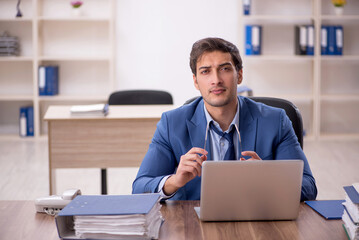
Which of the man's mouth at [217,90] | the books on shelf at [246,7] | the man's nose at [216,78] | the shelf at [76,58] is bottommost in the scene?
the man's mouth at [217,90]

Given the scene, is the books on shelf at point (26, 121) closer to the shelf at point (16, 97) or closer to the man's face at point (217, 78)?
the shelf at point (16, 97)

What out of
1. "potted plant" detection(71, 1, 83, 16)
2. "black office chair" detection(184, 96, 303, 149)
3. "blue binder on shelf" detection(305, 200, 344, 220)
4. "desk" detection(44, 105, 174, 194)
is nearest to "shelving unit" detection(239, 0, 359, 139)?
"potted plant" detection(71, 1, 83, 16)

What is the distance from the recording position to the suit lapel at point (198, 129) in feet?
6.66

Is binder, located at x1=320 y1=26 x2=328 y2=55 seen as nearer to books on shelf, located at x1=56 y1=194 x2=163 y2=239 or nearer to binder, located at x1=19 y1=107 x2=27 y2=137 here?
binder, located at x1=19 y1=107 x2=27 y2=137

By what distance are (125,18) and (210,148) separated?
4390 mm

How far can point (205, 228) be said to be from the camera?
153 centimetres

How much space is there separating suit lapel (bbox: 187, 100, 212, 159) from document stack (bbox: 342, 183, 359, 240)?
64 cm

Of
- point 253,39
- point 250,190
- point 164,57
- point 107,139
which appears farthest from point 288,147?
point 164,57

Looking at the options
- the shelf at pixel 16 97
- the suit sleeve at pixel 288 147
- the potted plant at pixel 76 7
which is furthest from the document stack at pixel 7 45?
the suit sleeve at pixel 288 147

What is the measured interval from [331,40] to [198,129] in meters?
4.39

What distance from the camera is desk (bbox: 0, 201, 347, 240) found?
148 centimetres

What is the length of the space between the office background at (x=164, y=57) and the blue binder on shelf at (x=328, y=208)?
433cm

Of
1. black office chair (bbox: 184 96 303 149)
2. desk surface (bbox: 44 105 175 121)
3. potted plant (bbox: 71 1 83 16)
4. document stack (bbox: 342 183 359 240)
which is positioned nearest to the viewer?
document stack (bbox: 342 183 359 240)

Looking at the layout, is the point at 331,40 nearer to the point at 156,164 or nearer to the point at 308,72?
the point at 308,72
